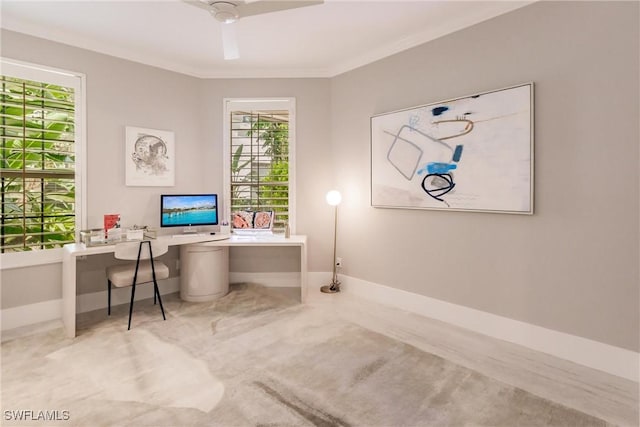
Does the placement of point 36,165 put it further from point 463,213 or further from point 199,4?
point 463,213

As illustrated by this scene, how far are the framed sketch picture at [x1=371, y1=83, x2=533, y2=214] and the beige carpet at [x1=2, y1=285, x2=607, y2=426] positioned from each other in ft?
4.38

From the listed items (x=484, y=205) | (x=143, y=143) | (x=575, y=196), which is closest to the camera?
(x=575, y=196)

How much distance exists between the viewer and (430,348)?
2750 mm

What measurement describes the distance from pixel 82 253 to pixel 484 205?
3.43 m

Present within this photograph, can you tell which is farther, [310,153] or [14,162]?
[310,153]

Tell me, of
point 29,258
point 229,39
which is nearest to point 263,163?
point 229,39

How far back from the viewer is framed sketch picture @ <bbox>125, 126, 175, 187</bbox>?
12.6 ft

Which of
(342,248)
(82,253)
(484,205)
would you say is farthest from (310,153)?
(82,253)

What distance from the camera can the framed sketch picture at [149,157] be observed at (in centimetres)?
385

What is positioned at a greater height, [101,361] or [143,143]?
[143,143]

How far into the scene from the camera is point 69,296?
9.98 feet

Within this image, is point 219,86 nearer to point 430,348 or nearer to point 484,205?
point 484,205

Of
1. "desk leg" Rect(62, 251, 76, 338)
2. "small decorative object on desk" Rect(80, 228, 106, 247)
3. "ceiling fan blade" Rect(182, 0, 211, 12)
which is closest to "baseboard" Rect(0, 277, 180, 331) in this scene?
"desk leg" Rect(62, 251, 76, 338)

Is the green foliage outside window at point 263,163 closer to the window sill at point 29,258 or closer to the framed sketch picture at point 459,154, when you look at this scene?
the framed sketch picture at point 459,154
